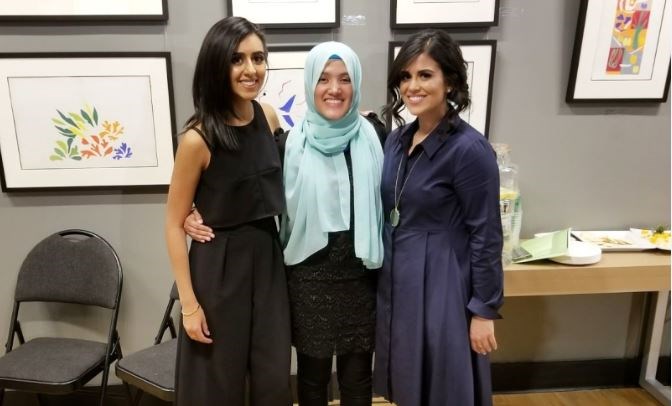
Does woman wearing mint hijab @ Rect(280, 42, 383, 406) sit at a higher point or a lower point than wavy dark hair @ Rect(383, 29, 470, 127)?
lower

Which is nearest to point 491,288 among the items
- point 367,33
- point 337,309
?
point 337,309

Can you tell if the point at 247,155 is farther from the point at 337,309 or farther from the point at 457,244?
the point at 457,244

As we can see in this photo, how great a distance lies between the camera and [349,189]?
1.28 meters

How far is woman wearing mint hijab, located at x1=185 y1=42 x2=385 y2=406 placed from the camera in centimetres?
126

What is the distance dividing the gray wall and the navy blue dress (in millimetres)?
716

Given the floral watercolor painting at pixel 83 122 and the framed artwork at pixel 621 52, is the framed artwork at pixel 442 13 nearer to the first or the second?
the framed artwork at pixel 621 52

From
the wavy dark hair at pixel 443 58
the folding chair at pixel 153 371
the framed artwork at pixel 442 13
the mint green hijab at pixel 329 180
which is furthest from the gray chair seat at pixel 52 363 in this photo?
the framed artwork at pixel 442 13

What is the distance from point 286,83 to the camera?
1.79 meters

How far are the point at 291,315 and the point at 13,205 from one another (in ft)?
4.18

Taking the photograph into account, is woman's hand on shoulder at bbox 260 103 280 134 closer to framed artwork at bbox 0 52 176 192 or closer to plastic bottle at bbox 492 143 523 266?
framed artwork at bbox 0 52 176 192

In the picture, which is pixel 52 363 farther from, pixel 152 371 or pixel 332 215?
pixel 332 215

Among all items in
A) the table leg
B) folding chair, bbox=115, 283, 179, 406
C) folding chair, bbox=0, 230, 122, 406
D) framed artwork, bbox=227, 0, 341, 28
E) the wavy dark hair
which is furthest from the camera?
the table leg

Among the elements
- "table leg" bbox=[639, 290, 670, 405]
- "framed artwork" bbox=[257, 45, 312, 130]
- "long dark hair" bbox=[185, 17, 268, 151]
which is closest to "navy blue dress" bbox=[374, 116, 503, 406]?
"long dark hair" bbox=[185, 17, 268, 151]

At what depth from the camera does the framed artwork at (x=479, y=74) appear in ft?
5.92
